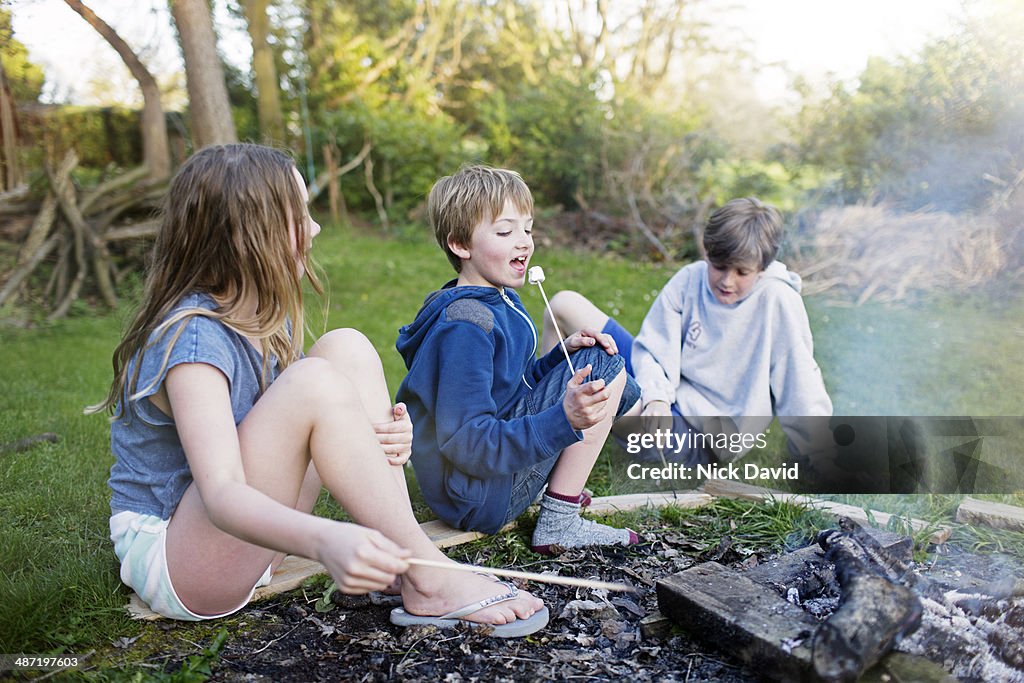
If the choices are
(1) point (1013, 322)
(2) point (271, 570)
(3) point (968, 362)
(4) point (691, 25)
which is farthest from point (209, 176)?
(4) point (691, 25)

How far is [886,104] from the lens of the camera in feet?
16.4

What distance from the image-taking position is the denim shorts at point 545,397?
1.98 metres

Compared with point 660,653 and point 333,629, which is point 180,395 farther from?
point 660,653

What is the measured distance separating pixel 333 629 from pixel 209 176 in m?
0.92

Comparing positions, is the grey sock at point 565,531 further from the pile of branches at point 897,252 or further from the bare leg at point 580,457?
the pile of branches at point 897,252

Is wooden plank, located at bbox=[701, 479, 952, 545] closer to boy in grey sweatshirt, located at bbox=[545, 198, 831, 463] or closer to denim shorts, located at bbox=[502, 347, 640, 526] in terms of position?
boy in grey sweatshirt, located at bbox=[545, 198, 831, 463]

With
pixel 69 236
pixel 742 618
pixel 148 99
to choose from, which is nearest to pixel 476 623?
pixel 742 618

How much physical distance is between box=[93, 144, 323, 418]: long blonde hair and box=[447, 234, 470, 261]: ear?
51 cm

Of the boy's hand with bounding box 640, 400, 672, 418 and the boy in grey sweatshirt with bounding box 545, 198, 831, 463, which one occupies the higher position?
the boy in grey sweatshirt with bounding box 545, 198, 831, 463

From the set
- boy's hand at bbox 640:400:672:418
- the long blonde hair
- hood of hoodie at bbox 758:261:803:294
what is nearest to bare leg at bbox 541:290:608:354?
boy's hand at bbox 640:400:672:418

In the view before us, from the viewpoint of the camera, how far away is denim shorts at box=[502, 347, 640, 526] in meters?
1.98

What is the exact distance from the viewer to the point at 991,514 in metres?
2.11

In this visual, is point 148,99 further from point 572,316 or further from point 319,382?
point 319,382

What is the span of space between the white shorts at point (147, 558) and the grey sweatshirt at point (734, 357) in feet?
5.02
